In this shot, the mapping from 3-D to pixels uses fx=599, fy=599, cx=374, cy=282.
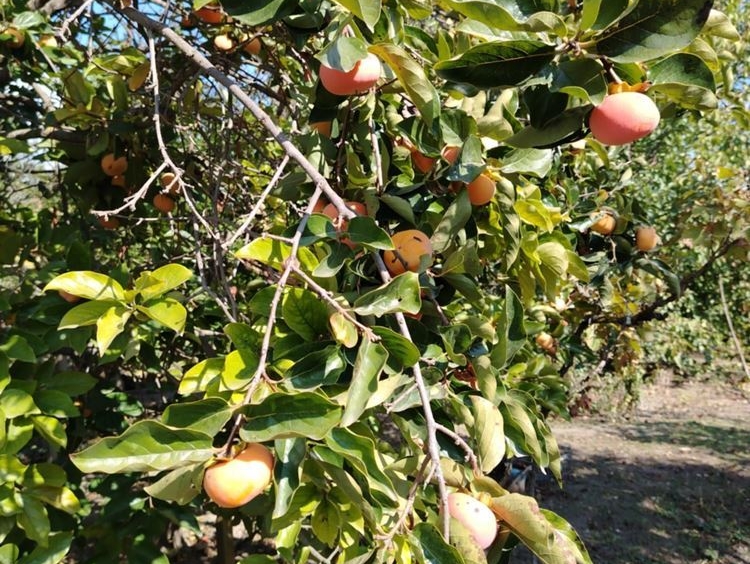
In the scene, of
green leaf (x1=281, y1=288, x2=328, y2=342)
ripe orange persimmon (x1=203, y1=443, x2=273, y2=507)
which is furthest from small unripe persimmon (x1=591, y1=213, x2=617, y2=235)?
ripe orange persimmon (x1=203, y1=443, x2=273, y2=507)

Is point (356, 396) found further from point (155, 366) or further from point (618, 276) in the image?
point (618, 276)

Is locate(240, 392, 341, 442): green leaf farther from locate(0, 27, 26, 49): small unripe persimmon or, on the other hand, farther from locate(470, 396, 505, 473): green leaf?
locate(0, 27, 26, 49): small unripe persimmon

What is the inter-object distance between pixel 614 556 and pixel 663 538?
0.50 m

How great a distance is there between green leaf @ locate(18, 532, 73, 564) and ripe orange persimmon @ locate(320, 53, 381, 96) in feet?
4.08

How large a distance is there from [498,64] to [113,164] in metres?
1.62

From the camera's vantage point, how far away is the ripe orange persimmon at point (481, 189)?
3.51 feet

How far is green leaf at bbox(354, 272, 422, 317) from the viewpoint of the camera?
82cm

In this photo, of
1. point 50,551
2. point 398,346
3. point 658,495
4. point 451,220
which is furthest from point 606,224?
point 658,495

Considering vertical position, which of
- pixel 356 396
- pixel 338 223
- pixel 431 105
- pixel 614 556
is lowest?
pixel 614 556

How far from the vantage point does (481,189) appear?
1.08 meters

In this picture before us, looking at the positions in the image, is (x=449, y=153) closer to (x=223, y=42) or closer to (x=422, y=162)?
(x=422, y=162)

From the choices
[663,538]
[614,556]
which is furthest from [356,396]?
[663,538]

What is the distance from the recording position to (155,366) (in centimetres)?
199

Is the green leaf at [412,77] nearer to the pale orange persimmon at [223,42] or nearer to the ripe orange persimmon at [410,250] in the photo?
the ripe orange persimmon at [410,250]
